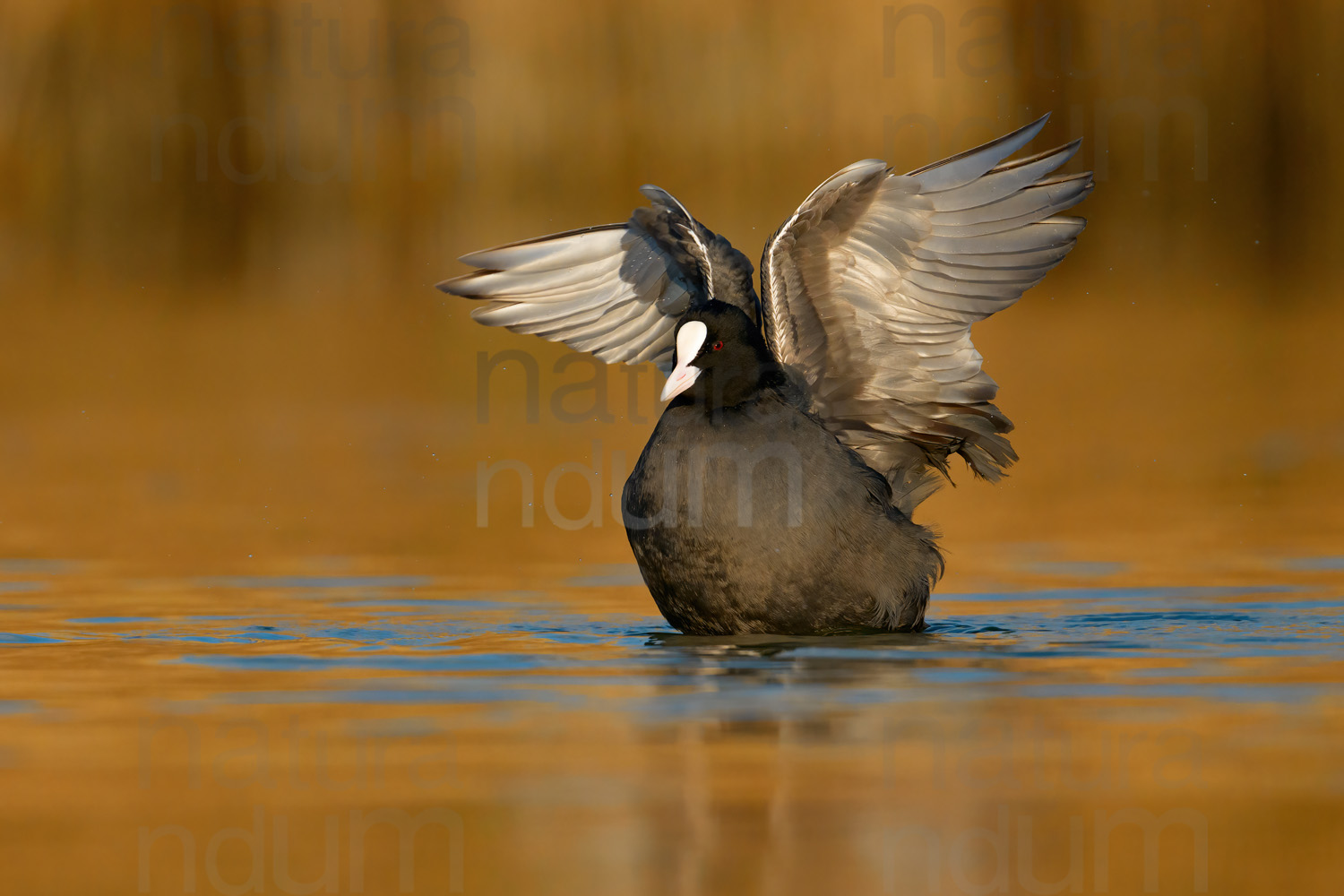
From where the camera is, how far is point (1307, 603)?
7.49m

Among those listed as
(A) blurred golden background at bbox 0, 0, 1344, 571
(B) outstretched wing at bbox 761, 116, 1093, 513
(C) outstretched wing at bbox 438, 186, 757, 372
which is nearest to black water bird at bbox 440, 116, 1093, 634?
(B) outstretched wing at bbox 761, 116, 1093, 513

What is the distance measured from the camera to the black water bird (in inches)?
276

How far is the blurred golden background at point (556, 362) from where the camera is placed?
4.70 metres

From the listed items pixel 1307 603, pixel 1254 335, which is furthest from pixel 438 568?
pixel 1254 335

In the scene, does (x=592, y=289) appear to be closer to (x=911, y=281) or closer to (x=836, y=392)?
(x=836, y=392)

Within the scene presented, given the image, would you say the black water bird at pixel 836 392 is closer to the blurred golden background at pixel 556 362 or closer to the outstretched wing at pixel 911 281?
the outstretched wing at pixel 911 281

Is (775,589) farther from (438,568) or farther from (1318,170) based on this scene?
(1318,170)

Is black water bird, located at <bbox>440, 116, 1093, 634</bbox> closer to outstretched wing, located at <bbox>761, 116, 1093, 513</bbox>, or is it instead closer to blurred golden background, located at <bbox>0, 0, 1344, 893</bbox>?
outstretched wing, located at <bbox>761, 116, 1093, 513</bbox>

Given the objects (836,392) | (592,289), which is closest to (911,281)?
Result: (836,392)

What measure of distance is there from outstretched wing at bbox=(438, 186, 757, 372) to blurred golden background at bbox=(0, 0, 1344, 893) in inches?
43.5

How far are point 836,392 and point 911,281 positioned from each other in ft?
1.73

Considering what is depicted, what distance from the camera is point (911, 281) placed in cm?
756

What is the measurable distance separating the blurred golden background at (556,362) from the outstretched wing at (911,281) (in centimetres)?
106

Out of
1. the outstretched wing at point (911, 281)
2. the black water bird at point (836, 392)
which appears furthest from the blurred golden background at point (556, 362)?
the outstretched wing at point (911, 281)
